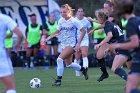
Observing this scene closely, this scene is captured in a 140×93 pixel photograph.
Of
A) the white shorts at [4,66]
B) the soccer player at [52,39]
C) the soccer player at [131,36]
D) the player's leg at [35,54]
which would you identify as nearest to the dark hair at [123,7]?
the soccer player at [131,36]

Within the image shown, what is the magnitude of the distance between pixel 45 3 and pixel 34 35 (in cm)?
280

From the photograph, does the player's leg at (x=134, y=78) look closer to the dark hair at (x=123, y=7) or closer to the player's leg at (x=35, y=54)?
the dark hair at (x=123, y=7)

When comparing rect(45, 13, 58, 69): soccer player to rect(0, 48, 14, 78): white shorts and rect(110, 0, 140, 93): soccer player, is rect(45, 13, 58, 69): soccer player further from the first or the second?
rect(110, 0, 140, 93): soccer player

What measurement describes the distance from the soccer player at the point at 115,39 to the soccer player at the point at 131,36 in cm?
310

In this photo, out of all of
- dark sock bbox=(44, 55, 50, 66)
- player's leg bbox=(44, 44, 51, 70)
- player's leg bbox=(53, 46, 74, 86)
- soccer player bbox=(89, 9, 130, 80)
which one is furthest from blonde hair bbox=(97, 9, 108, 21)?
dark sock bbox=(44, 55, 50, 66)

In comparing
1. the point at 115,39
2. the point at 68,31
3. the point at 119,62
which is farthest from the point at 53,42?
the point at 119,62

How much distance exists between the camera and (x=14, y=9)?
24.8 meters

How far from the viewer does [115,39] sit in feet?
41.8

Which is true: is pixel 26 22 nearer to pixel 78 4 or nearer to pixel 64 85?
pixel 78 4

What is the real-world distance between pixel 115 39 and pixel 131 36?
4.93 metres

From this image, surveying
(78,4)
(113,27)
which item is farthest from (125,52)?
(78,4)

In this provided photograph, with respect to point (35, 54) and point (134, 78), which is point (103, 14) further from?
point (35, 54)

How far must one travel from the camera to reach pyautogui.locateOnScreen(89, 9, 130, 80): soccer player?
11382 millimetres

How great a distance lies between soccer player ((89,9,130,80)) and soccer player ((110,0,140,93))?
310 centimetres
